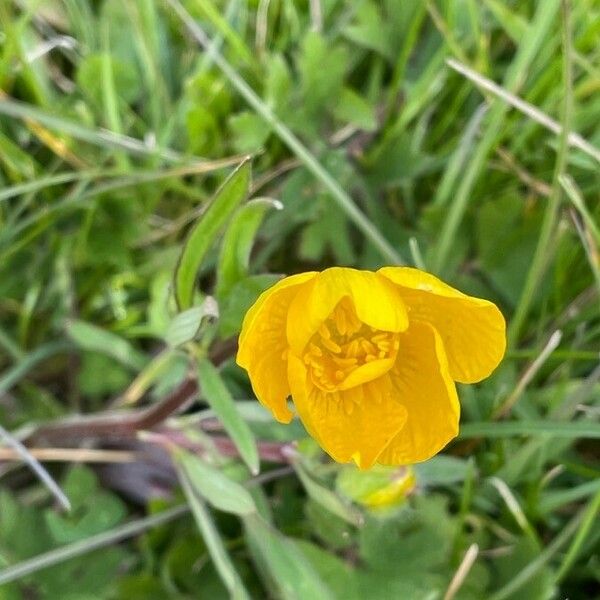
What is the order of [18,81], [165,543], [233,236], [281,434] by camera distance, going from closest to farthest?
[233,236] < [281,434] < [165,543] < [18,81]

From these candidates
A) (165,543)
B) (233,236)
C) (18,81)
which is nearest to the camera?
(233,236)

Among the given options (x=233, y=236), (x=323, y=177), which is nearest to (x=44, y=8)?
(x=323, y=177)

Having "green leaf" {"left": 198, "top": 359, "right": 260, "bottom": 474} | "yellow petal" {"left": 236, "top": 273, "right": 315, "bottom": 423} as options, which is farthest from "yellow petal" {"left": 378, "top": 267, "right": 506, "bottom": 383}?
"green leaf" {"left": 198, "top": 359, "right": 260, "bottom": 474}

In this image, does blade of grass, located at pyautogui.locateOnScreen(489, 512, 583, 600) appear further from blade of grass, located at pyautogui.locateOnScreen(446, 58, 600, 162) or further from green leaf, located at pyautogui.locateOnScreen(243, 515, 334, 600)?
blade of grass, located at pyautogui.locateOnScreen(446, 58, 600, 162)

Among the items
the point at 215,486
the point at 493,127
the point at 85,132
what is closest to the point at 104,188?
the point at 85,132

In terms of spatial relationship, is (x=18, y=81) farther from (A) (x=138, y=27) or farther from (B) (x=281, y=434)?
(B) (x=281, y=434)

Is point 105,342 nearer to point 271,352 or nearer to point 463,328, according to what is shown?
point 271,352

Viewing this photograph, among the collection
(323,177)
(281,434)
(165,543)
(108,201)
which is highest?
(323,177)
